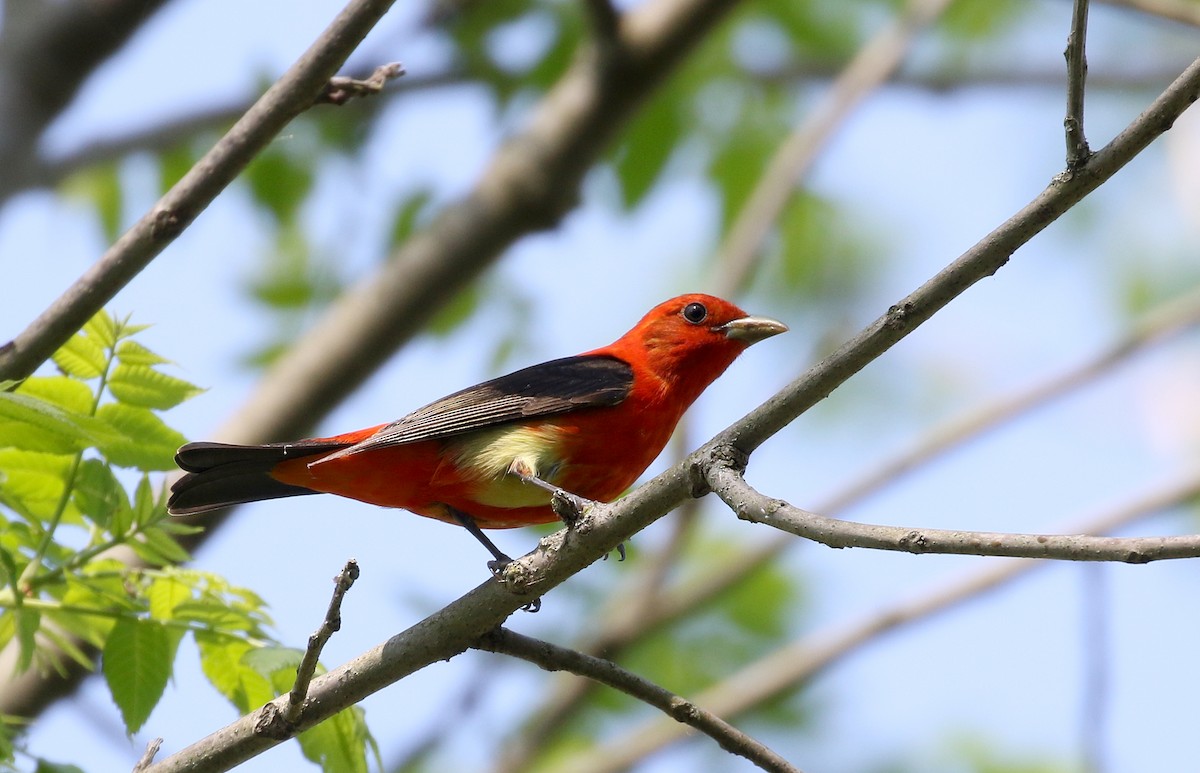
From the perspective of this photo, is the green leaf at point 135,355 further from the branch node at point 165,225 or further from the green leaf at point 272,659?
the green leaf at point 272,659

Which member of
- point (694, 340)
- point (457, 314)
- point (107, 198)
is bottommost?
point (694, 340)

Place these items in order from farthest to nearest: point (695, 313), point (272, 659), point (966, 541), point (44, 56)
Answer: point (695, 313) → point (44, 56) → point (272, 659) → point (966, 541)

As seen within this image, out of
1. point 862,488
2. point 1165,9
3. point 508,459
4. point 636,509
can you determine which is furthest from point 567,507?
point 862,488

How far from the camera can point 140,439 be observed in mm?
3830

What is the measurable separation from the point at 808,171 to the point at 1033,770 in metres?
4.45

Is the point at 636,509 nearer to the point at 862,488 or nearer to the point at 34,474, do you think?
the point at 34,474

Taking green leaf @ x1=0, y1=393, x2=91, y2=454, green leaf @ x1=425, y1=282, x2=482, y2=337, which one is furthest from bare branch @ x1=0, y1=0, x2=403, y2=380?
green leaf @ x1=425, y1=282, x2=482, y2=337

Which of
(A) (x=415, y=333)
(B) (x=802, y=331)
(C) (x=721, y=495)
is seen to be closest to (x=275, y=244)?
(A) (x=415, y=333)

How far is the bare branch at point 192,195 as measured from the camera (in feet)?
11.8

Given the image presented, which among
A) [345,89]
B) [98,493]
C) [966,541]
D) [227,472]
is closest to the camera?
[966,541]

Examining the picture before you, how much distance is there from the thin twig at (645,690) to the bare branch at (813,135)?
3.77 metres

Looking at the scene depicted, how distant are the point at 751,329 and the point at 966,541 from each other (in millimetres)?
3622

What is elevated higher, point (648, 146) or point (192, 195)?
point (648, 146)

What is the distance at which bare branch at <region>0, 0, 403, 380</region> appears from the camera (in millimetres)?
3582
